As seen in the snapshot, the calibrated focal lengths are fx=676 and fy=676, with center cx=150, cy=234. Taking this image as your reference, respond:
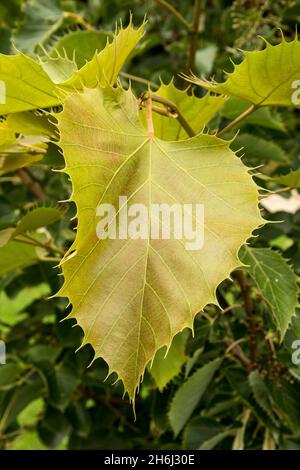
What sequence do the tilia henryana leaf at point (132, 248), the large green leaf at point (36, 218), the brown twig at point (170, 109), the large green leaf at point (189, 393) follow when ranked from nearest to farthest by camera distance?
1. the tilia henryana leaf at point (132, 248)
2. the brown twig at point (170, 109)
3. the large green leaf at point (36, 218)
4. the large green leaf at point (189, 393)

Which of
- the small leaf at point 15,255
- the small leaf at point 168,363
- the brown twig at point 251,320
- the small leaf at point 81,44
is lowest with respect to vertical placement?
the small leaf at point 168,363

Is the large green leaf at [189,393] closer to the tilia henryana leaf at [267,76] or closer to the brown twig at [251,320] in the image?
the brown twig at [251,320]

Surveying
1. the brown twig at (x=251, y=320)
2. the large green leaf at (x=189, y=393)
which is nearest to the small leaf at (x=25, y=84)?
the brown twig at (x=251, y=320)

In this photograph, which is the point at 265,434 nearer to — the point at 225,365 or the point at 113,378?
the point at 225,365

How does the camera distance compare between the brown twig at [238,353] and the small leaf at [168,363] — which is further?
the brown twig at [238,353]

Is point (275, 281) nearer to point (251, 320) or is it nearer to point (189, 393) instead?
point (251, 320)

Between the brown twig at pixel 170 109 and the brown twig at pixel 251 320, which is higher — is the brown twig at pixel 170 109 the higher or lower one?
the higher one

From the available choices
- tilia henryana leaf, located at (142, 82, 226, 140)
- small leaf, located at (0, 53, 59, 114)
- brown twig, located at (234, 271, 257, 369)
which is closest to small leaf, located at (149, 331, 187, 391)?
brown twig, located at (234, 271, 257, 369)
